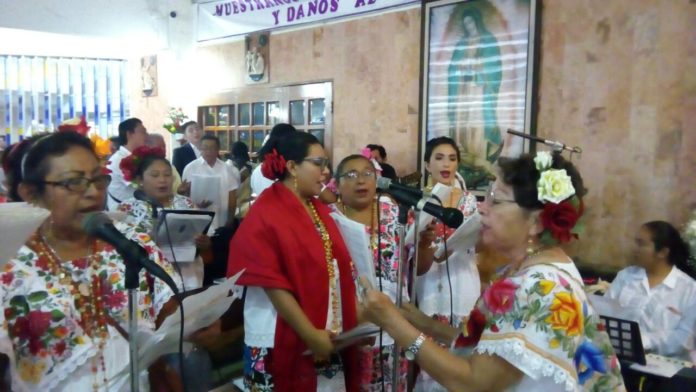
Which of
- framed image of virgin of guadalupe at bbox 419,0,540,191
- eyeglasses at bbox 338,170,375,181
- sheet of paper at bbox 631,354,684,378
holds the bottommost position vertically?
sheet of paper at bbox 631,354,684,378

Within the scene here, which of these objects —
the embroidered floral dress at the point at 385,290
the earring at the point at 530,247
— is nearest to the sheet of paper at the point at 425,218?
the embroidered floral dress at the point at 385,290

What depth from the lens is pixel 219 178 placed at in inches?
188

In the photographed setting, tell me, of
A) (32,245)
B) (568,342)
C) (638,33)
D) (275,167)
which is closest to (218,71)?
(638,33)

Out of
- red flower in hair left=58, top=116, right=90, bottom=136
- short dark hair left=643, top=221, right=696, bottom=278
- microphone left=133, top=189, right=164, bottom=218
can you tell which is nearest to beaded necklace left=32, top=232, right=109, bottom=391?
red flower in hair left=58, top=116, right=90, bottom=136

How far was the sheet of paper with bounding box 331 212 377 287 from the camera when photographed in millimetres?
1823

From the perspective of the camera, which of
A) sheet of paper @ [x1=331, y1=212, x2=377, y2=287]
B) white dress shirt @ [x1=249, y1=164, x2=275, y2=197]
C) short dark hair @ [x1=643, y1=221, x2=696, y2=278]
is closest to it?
sheet of paper @ [x1=331, y1=212, x2=377, y2=287]

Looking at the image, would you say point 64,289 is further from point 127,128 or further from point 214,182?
point 127,128

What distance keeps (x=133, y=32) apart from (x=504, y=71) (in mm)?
5331

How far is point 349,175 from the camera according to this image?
8.30 ft

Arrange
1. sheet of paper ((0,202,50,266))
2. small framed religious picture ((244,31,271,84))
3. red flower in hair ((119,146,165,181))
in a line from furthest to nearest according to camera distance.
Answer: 1. small framed religious picture ((244,31,271,84))
2. red flower in hair ((119,146,165,181))
3. sheet of paper ((0,202,50,266))

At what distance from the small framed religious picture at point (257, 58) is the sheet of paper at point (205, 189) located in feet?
7.72

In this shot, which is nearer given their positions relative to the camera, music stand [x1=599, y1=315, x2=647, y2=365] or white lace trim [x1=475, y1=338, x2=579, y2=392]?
white lace trim [x1=475, y1=338, x2=579, y2=392]

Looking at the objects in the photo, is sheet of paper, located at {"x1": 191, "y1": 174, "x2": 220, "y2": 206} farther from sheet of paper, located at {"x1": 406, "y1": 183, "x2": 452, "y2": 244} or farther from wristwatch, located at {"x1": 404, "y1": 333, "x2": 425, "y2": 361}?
wristwatch, located at {"x1": 404, "y1": 333, "x2": 425, "y2": 361}

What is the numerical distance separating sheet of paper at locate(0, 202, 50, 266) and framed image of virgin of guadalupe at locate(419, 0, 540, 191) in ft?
12.1
